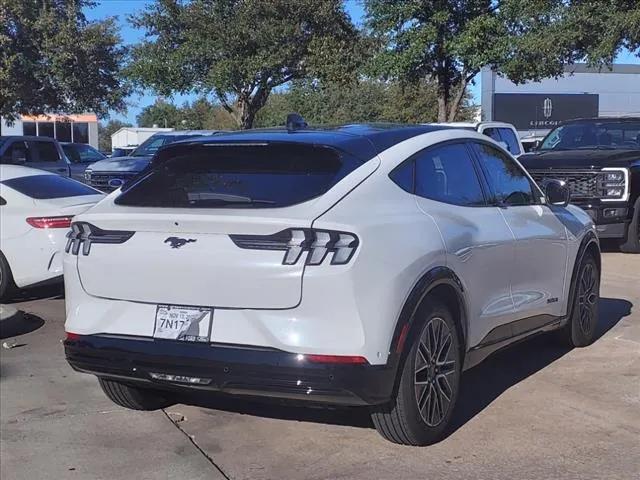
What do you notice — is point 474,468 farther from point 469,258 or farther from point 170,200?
point 170,200

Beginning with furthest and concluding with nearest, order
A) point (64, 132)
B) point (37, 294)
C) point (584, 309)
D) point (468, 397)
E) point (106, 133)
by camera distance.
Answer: point (106, 133) → point (64, 132) → point (37, 294) → point (584, 309) → point (468, 397)

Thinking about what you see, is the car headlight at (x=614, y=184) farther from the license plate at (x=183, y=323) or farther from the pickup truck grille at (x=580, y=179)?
the license plate at (x=183, y=323)

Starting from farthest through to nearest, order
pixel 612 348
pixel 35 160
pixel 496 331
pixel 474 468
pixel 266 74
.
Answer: pixel 266 74, pixel 35 160, pixel 612 348, pixel 496 331, pixel 474 468

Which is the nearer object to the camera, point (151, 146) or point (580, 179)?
point (580, 179)

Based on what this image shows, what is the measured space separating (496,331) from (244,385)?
6.36 ft

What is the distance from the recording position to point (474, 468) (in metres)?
4.52

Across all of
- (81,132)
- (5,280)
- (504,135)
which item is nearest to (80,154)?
(504,135)

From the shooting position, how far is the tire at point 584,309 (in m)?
6.79

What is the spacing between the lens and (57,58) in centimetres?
2419

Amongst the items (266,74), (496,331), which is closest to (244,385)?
(496,331)

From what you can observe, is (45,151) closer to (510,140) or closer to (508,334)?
(510,140)

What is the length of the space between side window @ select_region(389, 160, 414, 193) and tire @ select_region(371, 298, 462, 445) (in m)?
0.66

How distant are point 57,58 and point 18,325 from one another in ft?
58.2

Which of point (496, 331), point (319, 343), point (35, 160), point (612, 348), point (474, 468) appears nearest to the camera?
point (319, 343)
